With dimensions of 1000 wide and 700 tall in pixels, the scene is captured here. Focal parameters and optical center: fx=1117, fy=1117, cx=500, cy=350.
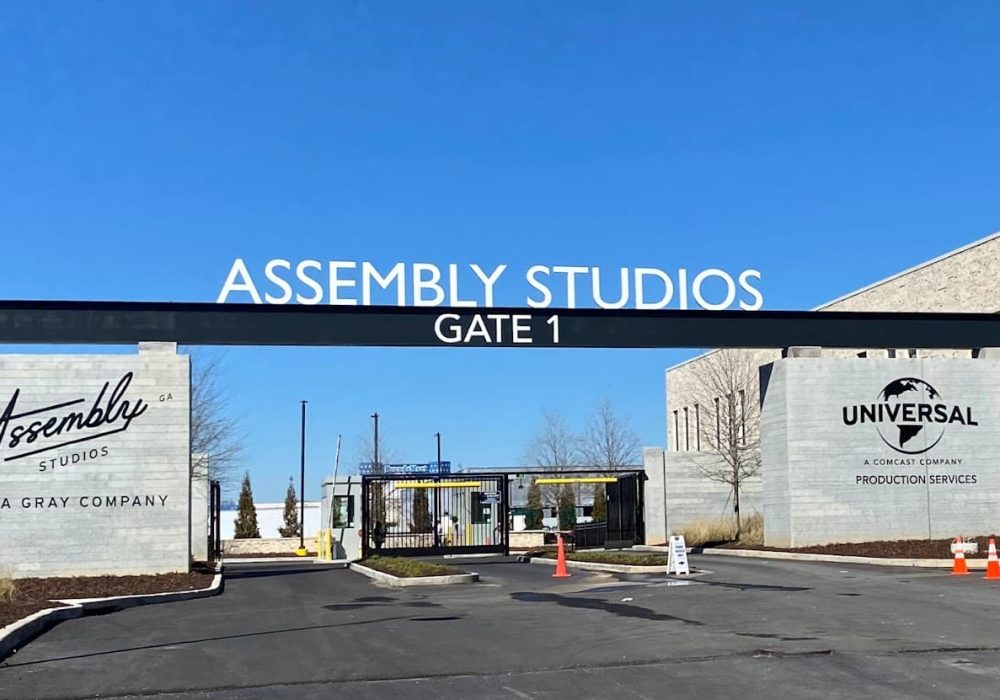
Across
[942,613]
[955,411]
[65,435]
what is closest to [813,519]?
[955,411]

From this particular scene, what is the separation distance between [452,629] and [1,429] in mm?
14498

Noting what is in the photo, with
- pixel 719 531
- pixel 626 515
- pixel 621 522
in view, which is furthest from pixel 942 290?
pixel 621 522

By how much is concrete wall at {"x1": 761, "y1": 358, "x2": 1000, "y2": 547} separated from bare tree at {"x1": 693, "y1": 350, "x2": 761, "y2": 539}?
7950mm

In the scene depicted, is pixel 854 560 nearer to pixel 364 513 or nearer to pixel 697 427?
pixel 364 513

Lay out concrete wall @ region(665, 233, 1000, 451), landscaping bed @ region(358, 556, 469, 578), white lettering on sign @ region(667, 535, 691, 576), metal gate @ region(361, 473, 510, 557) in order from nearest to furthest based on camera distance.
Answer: white lettering on sign @ region(667, 535, 691, 576)
landscaping bed @ region(358, 556, 469, 578)
concrete wall @ region(665, 233, 1000, 451)
metal gate @ region(361, 473, 510, 557)

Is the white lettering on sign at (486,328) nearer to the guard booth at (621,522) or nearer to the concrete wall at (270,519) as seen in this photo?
the guard booth at (621,522)

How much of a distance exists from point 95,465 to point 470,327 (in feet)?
30.0

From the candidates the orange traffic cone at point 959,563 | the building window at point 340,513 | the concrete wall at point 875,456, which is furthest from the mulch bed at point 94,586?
the building window at point 340,513

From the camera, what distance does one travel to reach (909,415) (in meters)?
28.8

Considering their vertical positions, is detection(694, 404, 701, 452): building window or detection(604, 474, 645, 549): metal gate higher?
detection(694, 404, 701, 452): building window

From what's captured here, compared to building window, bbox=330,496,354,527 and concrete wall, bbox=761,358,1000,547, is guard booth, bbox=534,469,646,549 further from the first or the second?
concrete wall, bbox=761,358,1000,547

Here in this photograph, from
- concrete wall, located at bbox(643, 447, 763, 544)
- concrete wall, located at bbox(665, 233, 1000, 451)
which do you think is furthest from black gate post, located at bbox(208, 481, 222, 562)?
concrete wall, located at bbox(665, 233, 1000, 451)

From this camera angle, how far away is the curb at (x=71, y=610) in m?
13.5

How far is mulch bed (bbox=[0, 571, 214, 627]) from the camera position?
20078 millimetres
